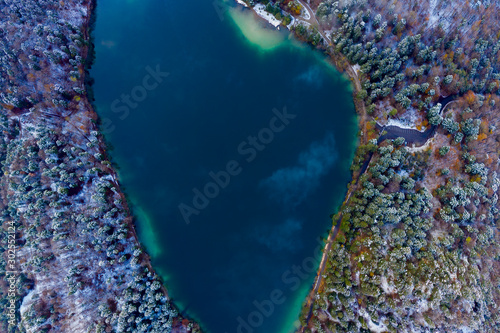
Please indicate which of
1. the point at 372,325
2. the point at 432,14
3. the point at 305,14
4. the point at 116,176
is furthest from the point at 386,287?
the point at 305,14

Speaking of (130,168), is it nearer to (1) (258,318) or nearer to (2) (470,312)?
(1) (258,318)

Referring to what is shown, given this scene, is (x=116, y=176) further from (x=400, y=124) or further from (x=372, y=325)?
(x=400, y=124)

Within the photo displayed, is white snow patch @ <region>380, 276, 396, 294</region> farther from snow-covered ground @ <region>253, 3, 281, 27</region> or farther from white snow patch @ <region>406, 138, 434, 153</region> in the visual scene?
snow-covered ground @ <region>253, 3, 281, 27</region>

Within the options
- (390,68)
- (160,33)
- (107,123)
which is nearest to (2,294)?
(107,123)

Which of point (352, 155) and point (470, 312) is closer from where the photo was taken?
point (470, 312)

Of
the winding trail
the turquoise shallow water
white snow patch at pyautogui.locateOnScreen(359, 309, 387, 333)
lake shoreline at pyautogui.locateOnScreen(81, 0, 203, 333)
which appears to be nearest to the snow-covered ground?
the turquoise shallow water

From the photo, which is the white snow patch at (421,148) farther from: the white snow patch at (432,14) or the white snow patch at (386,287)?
the white snow patch at (386,287)

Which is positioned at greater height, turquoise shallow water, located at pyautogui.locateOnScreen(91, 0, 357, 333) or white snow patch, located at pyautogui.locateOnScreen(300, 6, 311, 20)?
white snow patch, located at pyautogui.locateOnScreen(300, 6, 311, 20)
